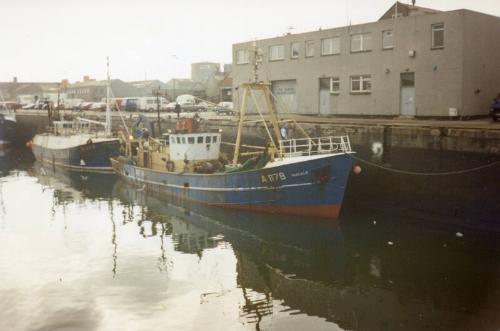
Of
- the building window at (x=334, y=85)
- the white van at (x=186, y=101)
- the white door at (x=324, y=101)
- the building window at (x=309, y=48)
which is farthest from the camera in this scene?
the white van at (x=186, y=101)

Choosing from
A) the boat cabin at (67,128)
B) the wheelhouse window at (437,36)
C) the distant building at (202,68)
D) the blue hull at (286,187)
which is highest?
the distant building at (202,68)

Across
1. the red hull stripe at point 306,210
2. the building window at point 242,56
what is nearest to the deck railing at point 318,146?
the red hull stripe at point 306,210

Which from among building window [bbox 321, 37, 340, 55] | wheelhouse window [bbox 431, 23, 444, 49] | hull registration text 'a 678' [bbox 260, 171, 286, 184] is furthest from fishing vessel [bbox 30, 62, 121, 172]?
wheelhouse window [bbox 431, 23, 444, 49]

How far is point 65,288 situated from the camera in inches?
552

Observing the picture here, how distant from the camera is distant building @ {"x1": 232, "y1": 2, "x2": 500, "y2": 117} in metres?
25.3

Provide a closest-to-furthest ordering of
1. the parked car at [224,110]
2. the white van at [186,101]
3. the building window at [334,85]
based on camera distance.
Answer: the parked car at [224,110] < the building window at [334,85] < the white van at [186,101]

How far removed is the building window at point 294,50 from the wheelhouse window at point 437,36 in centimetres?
969

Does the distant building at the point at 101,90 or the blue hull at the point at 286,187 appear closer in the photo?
the blue hull at the point at 286,187

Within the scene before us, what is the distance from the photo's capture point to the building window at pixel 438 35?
25703mm

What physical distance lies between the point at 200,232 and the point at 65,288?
6843mm

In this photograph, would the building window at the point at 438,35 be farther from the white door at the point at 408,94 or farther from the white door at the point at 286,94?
the white door at the point at 286,94

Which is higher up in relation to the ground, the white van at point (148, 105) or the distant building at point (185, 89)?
the distant building at point (185, 89)

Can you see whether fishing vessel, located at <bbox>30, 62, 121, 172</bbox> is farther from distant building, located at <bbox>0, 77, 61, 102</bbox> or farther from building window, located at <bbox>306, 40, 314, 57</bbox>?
distant building, located at <bbox>0, 77, 61, 102</bbox>

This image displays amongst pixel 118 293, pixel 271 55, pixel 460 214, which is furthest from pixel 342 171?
pixel 271 55
